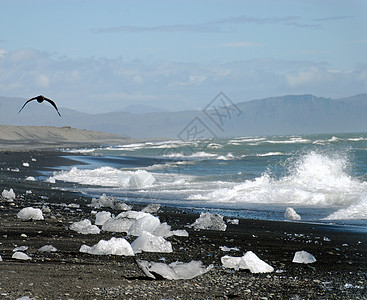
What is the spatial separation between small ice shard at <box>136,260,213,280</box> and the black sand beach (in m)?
0.07

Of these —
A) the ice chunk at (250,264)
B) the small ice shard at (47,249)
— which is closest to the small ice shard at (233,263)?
the ice chunk at (250,264)

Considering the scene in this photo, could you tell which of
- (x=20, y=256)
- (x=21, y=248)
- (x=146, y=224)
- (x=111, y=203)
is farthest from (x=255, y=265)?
(x=111, y=203)

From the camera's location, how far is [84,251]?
6270 millimetres

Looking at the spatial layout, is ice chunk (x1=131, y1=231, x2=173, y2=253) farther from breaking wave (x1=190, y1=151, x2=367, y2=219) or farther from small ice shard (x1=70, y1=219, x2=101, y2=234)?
breaking wave (x1=190, y1=151, x2=367, y2=219)

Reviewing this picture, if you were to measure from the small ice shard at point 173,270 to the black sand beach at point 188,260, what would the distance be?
7cm

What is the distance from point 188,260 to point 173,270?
3.20ft

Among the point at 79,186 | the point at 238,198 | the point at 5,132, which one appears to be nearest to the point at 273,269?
the point at 238,198

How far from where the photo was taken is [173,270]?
5.24m

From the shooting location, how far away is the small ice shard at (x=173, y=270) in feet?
16.8

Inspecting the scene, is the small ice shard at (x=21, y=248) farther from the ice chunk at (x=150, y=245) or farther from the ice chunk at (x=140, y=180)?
the ice chunk at (x=140, y=180)

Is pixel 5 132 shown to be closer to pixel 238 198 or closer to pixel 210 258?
pixel 238 198

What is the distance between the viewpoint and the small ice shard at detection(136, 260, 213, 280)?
5129mm

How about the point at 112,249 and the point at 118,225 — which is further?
the point at 118,225

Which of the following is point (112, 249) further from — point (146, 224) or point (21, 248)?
point (146, 224)
